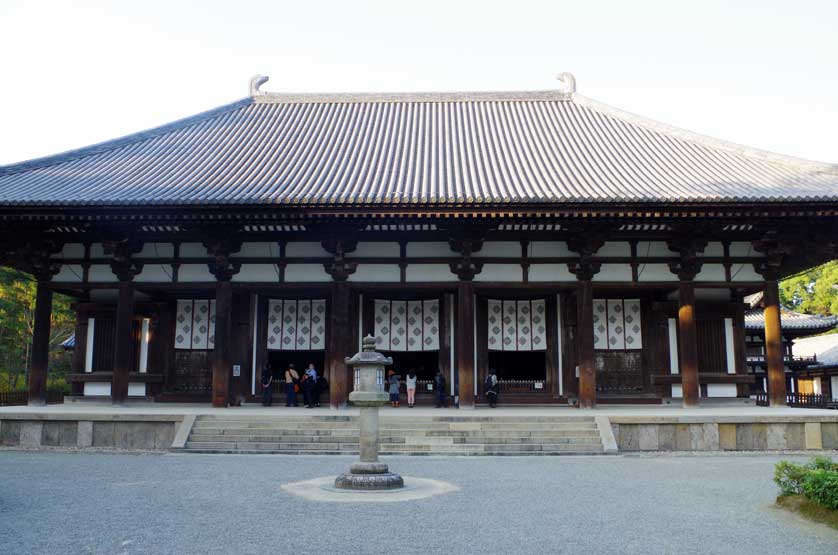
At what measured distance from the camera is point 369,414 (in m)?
8.74

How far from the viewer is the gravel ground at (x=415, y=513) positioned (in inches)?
225

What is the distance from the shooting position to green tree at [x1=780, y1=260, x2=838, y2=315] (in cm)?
3828

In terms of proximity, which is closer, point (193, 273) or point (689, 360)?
point (689, 360)

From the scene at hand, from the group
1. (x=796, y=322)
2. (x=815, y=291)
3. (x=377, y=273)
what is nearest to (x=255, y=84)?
(x=377, y=273)

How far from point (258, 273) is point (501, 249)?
566cm

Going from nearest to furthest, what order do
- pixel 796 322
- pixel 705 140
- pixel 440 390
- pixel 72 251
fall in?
pixel 72 251 < pixel 440 390 < pixel 705 140 < pixel 796 322

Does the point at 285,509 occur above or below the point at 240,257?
below

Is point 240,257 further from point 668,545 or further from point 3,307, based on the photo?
point 3,307

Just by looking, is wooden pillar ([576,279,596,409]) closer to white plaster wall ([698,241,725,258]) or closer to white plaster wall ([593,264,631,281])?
white plaster wall ([593,264,631,281])

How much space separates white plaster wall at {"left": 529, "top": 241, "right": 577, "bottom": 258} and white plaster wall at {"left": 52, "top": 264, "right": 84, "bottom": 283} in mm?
10601

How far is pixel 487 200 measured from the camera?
13406 millimetres

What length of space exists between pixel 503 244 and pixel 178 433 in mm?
7974

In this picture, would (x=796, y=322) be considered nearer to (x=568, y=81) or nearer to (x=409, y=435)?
(x=568, y=81)

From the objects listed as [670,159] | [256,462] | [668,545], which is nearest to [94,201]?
[256,462]
